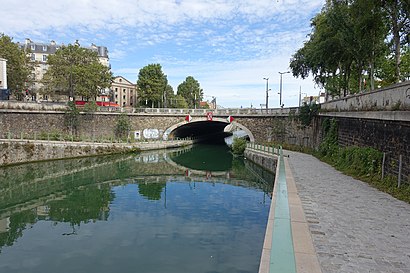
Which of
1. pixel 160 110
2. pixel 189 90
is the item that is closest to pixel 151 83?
pixel 160 110

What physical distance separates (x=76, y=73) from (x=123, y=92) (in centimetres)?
3651

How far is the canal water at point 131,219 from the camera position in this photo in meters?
10.1

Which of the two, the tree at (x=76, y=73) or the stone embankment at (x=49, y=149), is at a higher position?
the tree at (x=76, y=73)

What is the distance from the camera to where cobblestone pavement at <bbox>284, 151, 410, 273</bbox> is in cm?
595

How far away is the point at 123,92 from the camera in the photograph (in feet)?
279

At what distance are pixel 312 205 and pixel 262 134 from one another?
104 feet

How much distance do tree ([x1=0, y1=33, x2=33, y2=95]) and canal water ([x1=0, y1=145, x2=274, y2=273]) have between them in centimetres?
2446

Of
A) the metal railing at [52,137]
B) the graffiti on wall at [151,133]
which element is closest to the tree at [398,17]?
the metal railing at [52,137]

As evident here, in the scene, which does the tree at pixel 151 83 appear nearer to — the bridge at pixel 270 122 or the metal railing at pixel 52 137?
the bridge at pixel 270 122

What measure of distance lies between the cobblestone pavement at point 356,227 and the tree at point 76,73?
44243mm

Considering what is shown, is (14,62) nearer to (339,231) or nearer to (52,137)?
(52,137)

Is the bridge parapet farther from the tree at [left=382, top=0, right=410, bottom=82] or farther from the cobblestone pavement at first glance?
the cobblestone pavement

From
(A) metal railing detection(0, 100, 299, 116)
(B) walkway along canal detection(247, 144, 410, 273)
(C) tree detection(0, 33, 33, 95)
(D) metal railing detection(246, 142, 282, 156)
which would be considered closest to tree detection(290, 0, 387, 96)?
(D) metal railing detection(246, 142, 282, 156)

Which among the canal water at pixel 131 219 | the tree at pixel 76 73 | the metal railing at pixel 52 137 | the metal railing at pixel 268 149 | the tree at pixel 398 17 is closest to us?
the canal water at pixel 131 219
